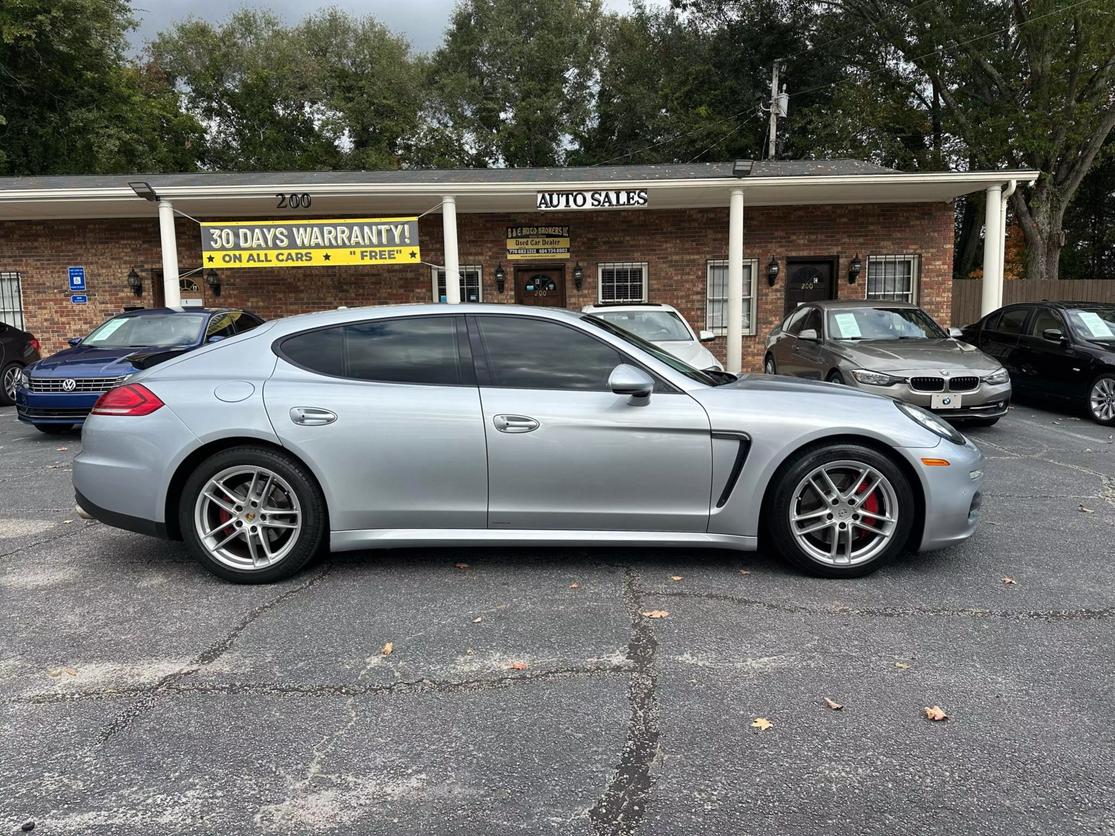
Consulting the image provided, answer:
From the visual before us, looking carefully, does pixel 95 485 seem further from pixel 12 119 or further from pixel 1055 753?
pixel 12 119

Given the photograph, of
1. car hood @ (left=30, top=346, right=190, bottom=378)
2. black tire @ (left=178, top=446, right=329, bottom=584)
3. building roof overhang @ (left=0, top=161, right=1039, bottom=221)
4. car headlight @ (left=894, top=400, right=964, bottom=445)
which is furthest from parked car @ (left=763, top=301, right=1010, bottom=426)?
car hood @ (left=30, top=346, right=190, bottom=378)

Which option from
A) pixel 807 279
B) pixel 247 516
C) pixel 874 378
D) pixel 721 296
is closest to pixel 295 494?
pixel 247 516

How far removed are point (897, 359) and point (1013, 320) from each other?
3.60 meters

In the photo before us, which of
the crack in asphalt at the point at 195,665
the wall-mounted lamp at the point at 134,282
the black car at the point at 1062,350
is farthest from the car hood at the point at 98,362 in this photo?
the black car at the point at 1062,350

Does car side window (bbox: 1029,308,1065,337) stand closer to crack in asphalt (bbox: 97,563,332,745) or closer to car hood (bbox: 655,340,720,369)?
car hood (bbox: 655,340,720,369)

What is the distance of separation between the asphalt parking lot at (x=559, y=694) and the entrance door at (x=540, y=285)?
36.6ft

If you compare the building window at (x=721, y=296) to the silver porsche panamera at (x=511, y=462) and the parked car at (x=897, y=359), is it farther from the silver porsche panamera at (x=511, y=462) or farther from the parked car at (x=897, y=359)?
the silver porsche panamera at (x=511, y=462)

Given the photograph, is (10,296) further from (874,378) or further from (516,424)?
A: (874,378)

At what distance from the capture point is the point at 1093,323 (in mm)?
9258

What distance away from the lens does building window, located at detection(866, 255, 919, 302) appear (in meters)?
14.7

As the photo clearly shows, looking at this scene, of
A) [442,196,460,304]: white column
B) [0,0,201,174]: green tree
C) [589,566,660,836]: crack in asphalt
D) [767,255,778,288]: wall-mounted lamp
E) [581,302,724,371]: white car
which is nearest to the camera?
[589,566,660,836]: crack in asphalt

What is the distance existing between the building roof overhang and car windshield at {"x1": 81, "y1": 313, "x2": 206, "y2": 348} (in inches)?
135

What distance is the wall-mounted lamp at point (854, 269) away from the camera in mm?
14453

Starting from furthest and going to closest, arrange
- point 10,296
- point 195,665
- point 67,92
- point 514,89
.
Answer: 1. point 514,89
2. point 67,92
3. point 10,296
4. point 195,665
